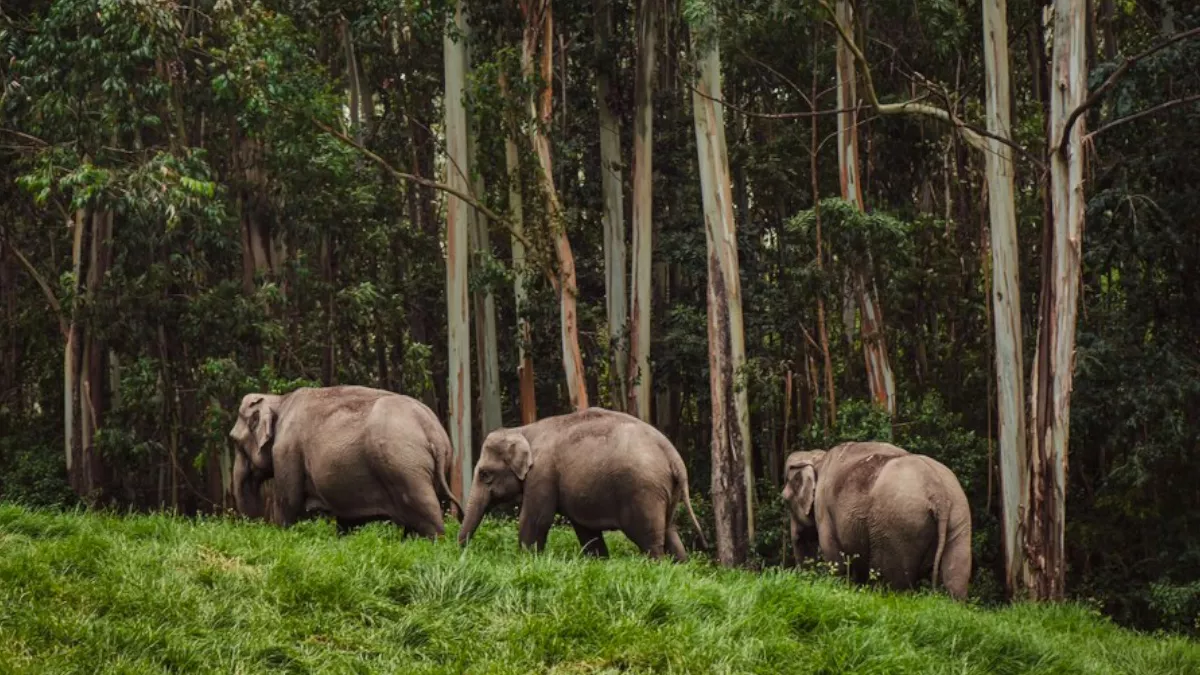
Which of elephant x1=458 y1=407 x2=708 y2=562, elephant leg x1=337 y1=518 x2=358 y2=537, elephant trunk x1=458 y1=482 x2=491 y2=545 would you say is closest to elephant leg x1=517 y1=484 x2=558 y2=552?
elephant x1=458 y1=407 x2=708 y2=562

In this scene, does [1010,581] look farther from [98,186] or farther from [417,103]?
[417,103]

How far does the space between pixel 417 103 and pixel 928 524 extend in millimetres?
20364

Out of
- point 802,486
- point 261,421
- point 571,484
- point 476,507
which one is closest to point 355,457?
point 476,507

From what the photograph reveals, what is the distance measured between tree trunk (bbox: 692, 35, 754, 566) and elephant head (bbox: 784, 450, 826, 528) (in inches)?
238

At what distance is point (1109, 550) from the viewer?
68.5ft

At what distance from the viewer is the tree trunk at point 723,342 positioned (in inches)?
744

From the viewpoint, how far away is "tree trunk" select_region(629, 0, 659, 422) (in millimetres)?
20828

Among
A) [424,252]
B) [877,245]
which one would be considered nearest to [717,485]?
[877,245]

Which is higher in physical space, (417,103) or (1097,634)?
(417,103)

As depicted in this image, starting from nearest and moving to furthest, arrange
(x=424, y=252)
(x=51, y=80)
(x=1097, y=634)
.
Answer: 1. (x=1097, y=634)
2. (x=51, y=80)
3. (x=424, y=252)

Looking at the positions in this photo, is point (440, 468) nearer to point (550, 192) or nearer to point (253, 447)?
point (253, 447)

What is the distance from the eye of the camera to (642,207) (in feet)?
68.7

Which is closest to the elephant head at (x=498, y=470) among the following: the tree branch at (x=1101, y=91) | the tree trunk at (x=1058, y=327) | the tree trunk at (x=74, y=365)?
the tree trunk at (x=1058, y=327)

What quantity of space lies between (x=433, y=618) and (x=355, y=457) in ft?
12.0
